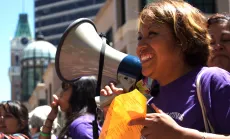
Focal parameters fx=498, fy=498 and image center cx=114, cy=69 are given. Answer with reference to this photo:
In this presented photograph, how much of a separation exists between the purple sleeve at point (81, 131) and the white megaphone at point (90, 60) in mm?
551

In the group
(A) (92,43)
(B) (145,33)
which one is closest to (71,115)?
(A) (92,43)

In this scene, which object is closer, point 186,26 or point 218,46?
point 186,26

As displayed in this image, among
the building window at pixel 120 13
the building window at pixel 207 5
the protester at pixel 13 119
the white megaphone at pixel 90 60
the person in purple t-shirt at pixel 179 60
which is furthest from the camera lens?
the building window at pixel 120 13

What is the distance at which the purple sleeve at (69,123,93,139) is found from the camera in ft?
11.1

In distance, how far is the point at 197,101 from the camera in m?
1.87

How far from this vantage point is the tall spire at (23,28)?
109 m

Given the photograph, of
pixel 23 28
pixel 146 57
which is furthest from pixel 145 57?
pixel 23 28

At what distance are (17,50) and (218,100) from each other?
4270 inches

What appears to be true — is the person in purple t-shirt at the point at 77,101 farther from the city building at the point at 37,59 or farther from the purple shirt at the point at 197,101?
the city building at the point at 37,59

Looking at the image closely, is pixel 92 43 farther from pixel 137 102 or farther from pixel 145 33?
pixel 137 102

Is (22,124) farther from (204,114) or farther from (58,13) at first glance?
(58,13)

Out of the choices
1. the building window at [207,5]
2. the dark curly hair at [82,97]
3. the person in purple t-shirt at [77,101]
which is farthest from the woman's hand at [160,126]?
the building window at [207,5]

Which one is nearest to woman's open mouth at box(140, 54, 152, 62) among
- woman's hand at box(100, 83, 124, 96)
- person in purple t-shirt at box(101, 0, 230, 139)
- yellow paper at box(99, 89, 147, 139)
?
person in purple t-shirt at box(101, 0, 230, 139)

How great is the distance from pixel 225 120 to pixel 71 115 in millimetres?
2192
